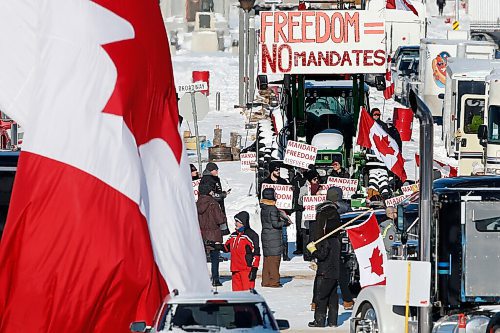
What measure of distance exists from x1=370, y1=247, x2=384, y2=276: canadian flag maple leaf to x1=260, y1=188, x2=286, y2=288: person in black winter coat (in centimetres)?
527

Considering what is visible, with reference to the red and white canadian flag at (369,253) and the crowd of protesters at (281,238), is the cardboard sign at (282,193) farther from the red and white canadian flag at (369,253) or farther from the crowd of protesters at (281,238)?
the red and white canadian flag at (369,253)

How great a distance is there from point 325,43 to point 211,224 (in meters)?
9.39

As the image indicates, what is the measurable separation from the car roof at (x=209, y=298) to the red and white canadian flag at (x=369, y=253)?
3426 mm

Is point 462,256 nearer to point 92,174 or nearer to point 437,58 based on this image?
point 92,174

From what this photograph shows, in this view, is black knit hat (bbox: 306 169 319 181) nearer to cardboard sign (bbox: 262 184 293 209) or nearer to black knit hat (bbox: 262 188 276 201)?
cardboard sign (bbox: 262 184 293 209)

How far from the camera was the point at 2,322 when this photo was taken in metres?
10.8

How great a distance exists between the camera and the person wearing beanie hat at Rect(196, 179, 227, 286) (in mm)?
20312

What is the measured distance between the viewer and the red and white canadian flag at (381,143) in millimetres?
24375

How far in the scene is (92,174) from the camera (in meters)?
11.2

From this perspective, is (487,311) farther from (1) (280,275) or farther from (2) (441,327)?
(1) (280,275)

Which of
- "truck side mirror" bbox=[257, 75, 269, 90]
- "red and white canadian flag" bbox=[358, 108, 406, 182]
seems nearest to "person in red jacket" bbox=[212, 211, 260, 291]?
"red and white canadian flag" bbox=[358, 108, 406, 182]

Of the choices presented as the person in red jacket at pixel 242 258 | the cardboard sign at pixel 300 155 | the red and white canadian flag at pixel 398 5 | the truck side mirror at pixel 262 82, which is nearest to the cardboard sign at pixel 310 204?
the cardboard sign at pixel 300 155

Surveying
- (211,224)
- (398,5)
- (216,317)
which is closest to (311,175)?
(211,224)

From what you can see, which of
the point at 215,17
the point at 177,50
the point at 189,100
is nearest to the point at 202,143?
the point at 189,100
